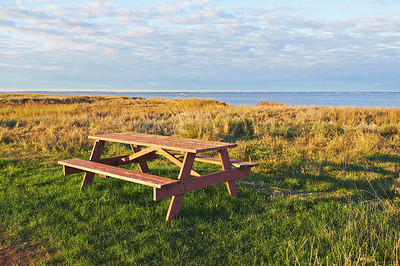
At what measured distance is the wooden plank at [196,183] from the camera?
3367 mm

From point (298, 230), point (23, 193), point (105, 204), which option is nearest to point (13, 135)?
point (23, 193)

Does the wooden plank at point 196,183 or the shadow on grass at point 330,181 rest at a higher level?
the wooden plank at point 196,183

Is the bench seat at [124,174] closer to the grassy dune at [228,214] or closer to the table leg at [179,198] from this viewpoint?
the table leg at [179,198]

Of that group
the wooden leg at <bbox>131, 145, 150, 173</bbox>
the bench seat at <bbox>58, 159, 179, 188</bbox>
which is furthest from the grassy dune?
the bench seat at <bbox>58, 159, 179, 188</bbox>

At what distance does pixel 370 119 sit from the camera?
12.3 m

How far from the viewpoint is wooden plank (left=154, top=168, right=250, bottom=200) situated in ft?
11.0

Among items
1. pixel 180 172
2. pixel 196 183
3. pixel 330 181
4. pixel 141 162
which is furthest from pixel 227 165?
pixel 330 181

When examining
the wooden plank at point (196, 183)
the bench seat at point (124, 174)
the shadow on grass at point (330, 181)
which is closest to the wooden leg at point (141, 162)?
the bench seat at point (124, 174)

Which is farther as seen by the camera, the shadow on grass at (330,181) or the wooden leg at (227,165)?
the shadow on grass at (330,181)

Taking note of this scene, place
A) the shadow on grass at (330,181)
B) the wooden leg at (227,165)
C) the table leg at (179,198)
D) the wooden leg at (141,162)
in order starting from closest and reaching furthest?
the table leg at (179,198), the wooden leg at (227,165), the shadow on grass at (330,181), the wooden leg at (141,162)

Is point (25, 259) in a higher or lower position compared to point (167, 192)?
lower

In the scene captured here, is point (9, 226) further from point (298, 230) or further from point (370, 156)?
point (370, 156)

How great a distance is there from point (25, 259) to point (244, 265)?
1874mm

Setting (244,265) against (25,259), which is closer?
(244,265)
